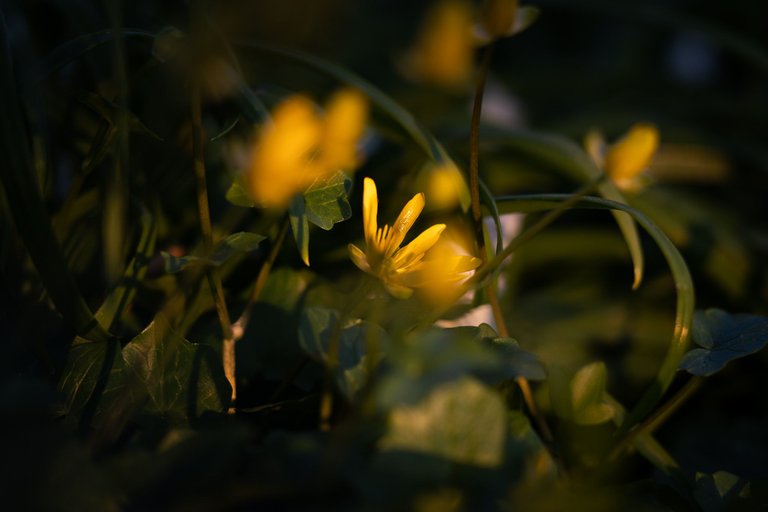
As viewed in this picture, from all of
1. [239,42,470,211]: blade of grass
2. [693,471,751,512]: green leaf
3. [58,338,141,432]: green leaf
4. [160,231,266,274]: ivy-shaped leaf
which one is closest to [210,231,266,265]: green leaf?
[160,231,266,274]: ivy-shaped leaf

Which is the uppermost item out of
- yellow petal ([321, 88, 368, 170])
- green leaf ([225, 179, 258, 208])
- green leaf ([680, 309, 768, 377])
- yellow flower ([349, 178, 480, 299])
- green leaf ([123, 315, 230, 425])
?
yellow petal ([321, 88, 368, 170])

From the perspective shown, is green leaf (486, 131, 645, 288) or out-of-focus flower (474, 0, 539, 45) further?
green leaf (486, 131, 645, 288)

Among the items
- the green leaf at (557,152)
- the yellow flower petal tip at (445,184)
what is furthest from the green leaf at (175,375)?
the green leaf at (557,152)

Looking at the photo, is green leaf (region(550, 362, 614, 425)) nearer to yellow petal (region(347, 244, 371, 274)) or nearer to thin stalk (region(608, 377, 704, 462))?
thin stalk (region(608, 377, 704, 462))

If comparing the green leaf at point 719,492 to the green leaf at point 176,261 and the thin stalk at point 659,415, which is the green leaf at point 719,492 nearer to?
the thin stalk at point 659,415

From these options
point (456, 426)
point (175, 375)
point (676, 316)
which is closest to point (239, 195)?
point (175, 375)

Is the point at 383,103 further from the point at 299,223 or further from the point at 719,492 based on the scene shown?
the point at 719,492

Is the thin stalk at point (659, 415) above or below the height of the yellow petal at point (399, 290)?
below

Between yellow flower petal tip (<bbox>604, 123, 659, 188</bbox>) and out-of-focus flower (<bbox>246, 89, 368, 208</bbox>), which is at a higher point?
out-of-focus flower (<bbox>246, 89, 368, 208</bbox>)
